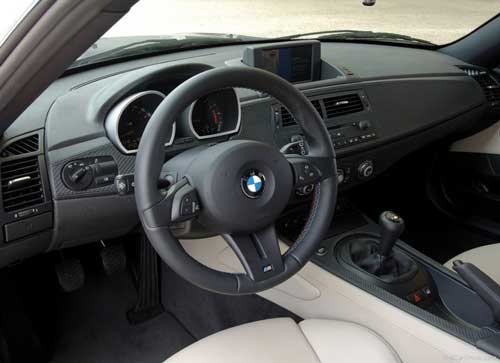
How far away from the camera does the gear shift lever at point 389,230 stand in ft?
6.08

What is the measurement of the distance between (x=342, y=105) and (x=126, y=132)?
2.96 feet

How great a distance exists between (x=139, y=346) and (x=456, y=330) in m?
1.20

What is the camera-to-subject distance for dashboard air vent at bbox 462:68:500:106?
8.57 feet

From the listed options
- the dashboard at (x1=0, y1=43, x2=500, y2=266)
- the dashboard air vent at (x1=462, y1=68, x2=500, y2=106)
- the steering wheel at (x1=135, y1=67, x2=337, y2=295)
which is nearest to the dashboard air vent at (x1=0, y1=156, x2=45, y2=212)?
the dashboard at (x1=0, y1=43, x2=500, y2=266)

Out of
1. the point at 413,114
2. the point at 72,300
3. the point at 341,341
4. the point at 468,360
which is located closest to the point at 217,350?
the point at 341,341

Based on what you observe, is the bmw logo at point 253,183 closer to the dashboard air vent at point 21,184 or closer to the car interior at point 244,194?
the car interior at point 244,194

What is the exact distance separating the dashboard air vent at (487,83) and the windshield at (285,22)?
250mm

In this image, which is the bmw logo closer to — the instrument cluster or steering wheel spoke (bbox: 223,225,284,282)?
steering wheel spoke (bbox: 223,225,284,282)

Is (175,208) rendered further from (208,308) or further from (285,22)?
(285,22)

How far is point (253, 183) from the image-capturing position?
1229 millimetres

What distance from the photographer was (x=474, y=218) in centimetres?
280

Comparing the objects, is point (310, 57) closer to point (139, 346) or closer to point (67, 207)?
point (67, 207)

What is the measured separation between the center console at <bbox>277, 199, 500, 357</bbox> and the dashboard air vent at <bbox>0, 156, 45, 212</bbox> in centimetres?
95

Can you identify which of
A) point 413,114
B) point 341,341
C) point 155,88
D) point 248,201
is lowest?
point 341,341
